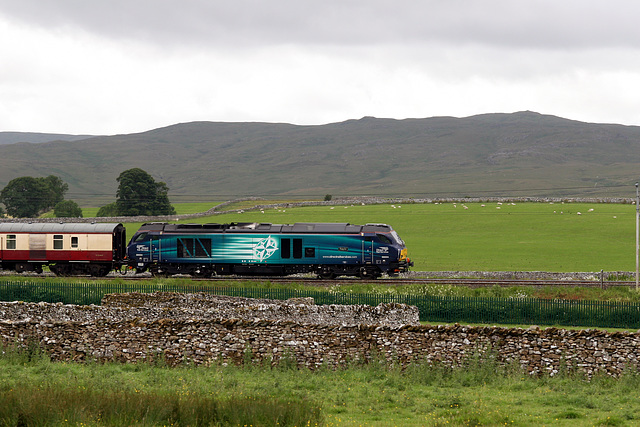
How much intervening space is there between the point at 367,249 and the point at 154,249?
16.2m

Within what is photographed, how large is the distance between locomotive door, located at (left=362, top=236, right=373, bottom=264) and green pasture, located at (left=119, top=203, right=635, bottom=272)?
9.32m

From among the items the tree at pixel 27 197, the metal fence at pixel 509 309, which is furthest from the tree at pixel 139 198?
the metal fence at pixel 509 309

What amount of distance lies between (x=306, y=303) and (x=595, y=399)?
13363 mm

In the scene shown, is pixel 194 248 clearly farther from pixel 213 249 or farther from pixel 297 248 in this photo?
pixel 297 248

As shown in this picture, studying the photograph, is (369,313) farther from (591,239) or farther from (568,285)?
(591,239)

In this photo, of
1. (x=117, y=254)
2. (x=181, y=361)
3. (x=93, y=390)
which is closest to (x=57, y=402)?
(x=93, y=390)

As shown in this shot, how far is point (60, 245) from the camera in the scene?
50.9 meters

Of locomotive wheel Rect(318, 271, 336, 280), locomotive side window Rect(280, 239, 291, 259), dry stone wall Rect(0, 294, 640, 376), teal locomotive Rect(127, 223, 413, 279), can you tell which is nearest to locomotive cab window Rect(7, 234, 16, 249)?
teal locomotive Rect(127, 223, 413, 279)

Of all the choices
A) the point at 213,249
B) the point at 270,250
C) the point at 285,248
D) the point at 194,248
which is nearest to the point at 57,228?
the point at 194,248

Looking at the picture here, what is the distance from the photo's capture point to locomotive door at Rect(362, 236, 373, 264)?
48594mm

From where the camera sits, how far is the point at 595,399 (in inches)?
677

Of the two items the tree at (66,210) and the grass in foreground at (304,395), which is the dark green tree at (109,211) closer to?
the tree at (66,210)

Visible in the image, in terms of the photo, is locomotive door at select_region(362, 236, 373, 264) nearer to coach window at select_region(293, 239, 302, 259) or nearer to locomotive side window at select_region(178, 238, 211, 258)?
coach window at select_region(293, 239, 302, 259)

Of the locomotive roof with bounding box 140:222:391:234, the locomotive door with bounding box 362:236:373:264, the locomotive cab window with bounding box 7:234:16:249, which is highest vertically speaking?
the locomotive roof with bounding box 140:222:391:234
